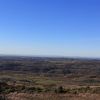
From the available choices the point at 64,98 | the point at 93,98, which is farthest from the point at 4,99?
the point at 93,98

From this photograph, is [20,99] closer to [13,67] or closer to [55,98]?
[55,98]

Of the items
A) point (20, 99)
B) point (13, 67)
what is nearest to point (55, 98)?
point (20, 99)

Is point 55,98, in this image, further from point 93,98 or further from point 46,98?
point 93,98

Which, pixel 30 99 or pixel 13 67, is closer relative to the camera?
pixel 30 99

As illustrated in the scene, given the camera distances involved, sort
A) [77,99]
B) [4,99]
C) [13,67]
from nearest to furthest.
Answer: [4,99] → [77,99] → [13,67]

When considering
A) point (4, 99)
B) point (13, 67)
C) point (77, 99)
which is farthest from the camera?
point (13, 67)

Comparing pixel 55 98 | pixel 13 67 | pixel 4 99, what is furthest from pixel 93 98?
pixel 13 67

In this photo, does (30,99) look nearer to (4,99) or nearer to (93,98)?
(4,99)

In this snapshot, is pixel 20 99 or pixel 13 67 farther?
pixel 13 67
